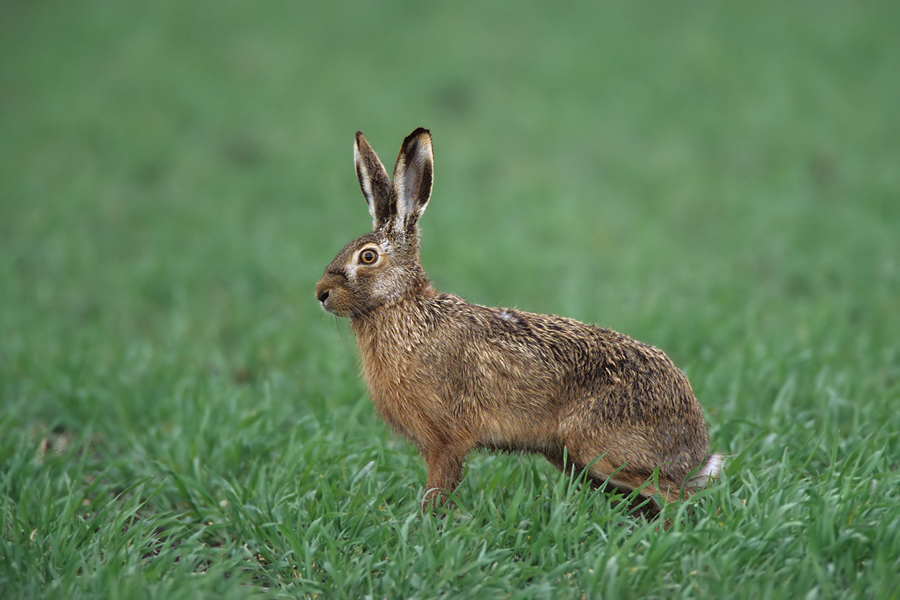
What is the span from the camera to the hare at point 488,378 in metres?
3.21

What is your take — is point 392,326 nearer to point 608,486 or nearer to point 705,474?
point 608,486

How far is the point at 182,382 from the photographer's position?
518 centimetres

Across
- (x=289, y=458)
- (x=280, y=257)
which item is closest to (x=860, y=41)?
(x=280, y=257)

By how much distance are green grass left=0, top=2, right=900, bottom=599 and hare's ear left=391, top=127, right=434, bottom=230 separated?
65 centimetres

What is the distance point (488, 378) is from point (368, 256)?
2.31ft

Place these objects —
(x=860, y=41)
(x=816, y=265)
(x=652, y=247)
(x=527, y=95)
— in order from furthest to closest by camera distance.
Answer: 1. (x=860, y=41)
2. (x=527, y=95)
3. (x=652, y=247)
4. (x=816, y=265)

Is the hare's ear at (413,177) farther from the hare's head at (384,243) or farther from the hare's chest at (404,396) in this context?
the hare's chest at (404,396)

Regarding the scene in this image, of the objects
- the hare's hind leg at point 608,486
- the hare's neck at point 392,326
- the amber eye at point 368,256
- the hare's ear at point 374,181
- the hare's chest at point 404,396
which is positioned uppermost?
the hare's ear at point 374,181

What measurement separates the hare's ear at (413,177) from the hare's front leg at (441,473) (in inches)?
37.2

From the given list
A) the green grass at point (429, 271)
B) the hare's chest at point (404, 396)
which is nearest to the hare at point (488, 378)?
the hare's chest at point (404, 396)

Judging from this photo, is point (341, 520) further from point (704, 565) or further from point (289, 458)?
point (704, 565)

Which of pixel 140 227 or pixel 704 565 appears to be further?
pixel 140 227

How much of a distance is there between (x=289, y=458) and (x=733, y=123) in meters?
9.58

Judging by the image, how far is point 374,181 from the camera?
3.46 metres
